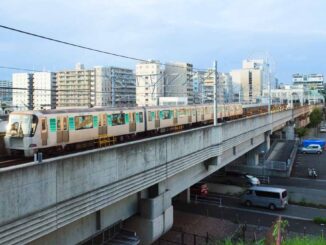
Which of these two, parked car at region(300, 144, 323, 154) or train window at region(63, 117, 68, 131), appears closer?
train window at region(63, 117, 68, 131)

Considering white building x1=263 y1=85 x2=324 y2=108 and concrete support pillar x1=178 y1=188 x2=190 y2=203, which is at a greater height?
white building x1=263 y1=85 x2=324 y2=108

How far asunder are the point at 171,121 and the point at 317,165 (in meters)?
30.1

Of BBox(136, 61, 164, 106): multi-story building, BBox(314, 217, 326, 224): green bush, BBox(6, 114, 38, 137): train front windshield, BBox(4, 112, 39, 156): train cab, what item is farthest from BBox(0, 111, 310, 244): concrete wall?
BBox(136, 61, 164, 106): multi-story building

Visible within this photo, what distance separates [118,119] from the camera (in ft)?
82.3

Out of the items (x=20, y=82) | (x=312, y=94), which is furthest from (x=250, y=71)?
(x=20, y=82)

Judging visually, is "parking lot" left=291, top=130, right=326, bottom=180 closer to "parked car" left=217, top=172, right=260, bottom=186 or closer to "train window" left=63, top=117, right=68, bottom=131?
"parked car" left=217, top=172, right=260, bottom=186

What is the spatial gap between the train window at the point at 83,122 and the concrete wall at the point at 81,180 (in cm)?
525

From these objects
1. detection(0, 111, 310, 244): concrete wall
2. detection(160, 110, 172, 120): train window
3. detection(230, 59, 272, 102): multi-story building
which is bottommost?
detection(0, 111, 310, 244): concrete wall

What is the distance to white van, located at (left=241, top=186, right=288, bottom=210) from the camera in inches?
1222

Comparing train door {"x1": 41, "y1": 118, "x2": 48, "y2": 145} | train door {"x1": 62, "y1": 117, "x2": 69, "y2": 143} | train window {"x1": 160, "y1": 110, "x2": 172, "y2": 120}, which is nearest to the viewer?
train door {"x1": 41, "y1": 118, "x2": 48, "y2": 145}

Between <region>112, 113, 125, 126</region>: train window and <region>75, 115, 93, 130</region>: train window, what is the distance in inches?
93.9

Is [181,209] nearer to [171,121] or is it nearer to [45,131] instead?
[171,121]

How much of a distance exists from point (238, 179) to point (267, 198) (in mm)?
12033

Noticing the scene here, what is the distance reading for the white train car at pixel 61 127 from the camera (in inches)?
709
